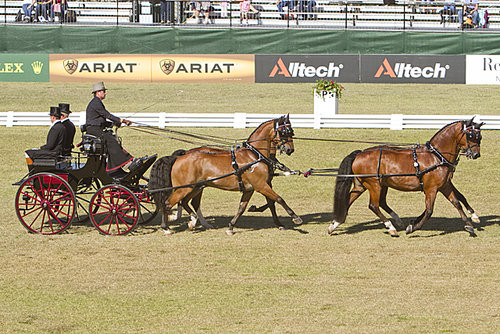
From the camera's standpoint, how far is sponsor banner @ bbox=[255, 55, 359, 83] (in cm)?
3253

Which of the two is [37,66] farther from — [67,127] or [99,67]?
[67,127]

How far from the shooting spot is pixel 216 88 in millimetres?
32312

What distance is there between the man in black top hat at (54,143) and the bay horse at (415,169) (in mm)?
4768

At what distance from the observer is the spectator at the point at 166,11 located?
Result: 34.9 m

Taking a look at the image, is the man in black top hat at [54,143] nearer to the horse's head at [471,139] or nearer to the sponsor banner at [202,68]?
the horse's head at [471,139]

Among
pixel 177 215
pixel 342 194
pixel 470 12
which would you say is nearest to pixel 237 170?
pixel 342 194

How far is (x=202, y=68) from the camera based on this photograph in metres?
33.3

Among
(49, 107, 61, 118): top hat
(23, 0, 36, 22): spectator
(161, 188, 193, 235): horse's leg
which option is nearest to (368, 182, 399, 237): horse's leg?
(161, 188, 193, 235): horse's leg

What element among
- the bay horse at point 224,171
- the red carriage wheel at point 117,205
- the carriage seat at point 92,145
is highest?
the carriage seat at point 92,145

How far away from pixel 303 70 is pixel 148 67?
690cm

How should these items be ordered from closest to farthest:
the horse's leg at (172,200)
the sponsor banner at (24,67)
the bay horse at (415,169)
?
the bay horse at (415,169), the horse's leg at (172,200), the sponsor banner at (24,67)

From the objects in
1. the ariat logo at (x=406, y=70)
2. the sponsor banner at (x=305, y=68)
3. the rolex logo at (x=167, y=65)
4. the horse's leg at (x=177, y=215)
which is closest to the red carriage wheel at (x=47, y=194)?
the horse's leg at (x=177, y=215)

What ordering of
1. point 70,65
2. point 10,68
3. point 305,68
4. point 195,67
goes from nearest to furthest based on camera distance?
point 305,68
point 70,65
point 195,67
point 10,68

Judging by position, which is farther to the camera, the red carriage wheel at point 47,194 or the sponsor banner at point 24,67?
Result: the sponsor banner at point 24,67
